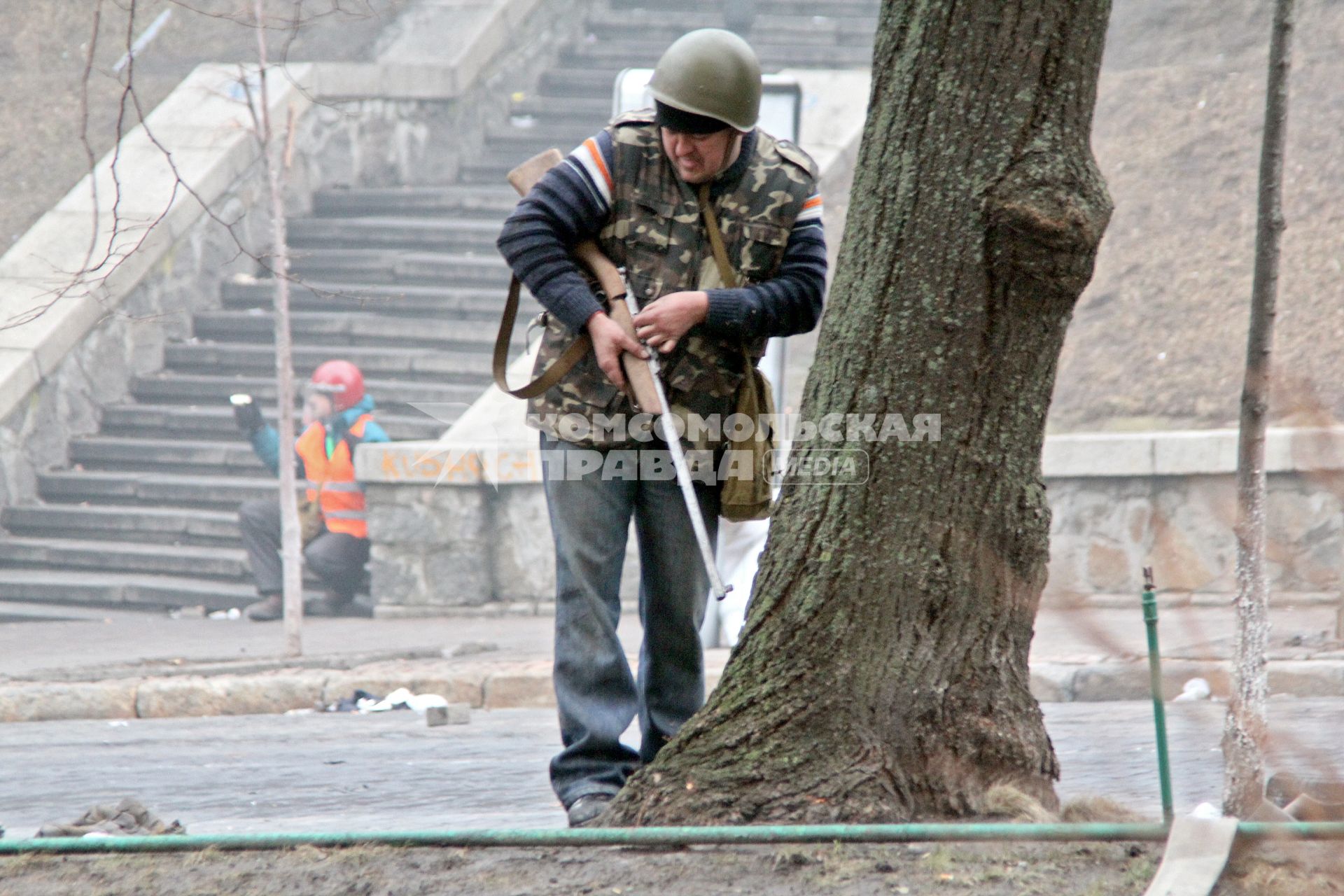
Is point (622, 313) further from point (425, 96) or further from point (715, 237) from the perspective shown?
point (425, 96)

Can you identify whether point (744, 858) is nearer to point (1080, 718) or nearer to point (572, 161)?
point (572, 161)

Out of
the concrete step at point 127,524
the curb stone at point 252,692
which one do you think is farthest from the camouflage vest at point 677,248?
the concrete step at point 127,524

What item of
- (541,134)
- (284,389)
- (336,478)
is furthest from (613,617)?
(541,134)

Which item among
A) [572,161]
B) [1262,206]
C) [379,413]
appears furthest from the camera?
[379,413]

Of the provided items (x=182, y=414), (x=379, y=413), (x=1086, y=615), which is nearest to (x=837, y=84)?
(x=379, y=413)

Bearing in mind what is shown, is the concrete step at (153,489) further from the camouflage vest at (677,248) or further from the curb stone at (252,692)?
the camouflage vest at (677,248)

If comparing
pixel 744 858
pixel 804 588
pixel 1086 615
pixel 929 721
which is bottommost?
pixel 744 858

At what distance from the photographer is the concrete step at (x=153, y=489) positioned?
11070mm

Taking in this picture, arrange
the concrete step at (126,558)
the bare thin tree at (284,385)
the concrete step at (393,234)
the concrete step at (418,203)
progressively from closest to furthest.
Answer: the bare thin tree at (284,385) < the concrete step at (126,558) < the concrete step at (393,234) < the concrete step at (418,203)

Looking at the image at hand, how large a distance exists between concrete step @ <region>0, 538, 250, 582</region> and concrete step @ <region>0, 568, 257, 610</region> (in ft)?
0.39

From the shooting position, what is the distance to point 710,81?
11.7 ft

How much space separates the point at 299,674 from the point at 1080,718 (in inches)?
149

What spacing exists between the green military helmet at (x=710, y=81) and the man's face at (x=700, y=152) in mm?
56

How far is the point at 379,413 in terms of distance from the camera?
38.0 feet
